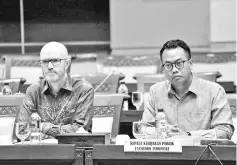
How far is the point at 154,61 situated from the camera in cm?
670

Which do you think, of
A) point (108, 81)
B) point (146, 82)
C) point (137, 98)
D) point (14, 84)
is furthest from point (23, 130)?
point (14, 84)

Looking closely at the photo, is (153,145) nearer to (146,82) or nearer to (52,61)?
(52,61)

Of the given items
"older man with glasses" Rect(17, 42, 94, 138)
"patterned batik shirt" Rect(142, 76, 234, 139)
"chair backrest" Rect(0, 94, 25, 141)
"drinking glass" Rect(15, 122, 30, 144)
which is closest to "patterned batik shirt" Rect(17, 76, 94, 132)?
"older man with glasses" Rect(17, 42, 94, 138)

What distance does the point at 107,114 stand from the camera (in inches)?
142

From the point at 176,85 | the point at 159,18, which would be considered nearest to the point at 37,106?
the point at 176,85

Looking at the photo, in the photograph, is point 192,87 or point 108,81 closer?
point 192,87

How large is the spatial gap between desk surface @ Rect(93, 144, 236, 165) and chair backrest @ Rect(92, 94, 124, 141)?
116cm

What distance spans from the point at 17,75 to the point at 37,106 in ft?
9.54

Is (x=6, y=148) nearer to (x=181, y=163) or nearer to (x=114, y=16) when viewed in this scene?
(x=181, y=163)

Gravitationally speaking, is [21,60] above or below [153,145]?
above

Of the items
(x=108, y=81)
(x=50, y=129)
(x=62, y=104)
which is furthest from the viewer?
(x=108, y=81)

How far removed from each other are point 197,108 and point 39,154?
3.63ft

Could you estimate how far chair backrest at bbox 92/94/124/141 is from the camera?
358 centimetres

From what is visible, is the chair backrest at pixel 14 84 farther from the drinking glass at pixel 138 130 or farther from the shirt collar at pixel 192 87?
the drinking glass at pixel 138 130
